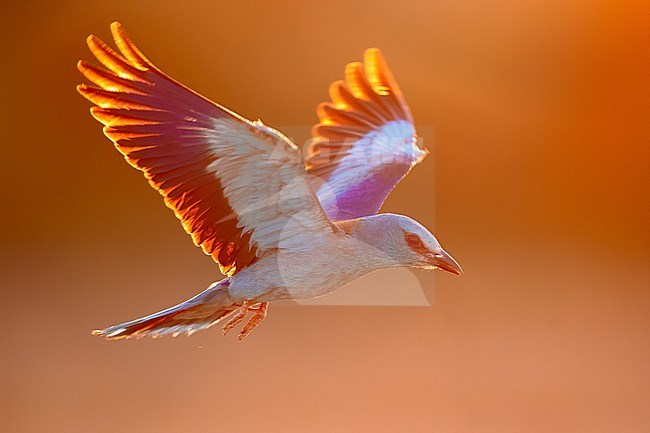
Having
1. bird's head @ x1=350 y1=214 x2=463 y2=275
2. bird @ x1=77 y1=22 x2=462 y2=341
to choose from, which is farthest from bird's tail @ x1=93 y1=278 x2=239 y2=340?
bird's head @ x1=350 y1=214 x2=463 y2=275

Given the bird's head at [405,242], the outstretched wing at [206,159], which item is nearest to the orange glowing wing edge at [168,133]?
the outstretched wing at [206,159]

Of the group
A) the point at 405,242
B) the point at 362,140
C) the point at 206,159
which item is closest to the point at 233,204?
the point at 206,159

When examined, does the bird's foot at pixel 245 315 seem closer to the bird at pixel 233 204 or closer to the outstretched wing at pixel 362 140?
the bird at pixel 233 204

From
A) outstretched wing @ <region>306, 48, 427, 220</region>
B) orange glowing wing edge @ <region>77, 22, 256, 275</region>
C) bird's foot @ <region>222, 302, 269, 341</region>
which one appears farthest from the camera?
outstretched wing @ <region>306, 48, 427, 220</region>

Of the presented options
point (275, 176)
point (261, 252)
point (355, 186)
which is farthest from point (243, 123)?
point (355, 186)

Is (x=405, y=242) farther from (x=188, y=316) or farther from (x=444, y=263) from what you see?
(x=188, y=316)

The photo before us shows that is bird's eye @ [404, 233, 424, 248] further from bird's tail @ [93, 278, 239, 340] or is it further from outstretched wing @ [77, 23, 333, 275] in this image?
bird's tail @ [93, 278, 239, 340]

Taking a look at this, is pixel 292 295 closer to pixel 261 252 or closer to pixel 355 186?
pixel 261 252
